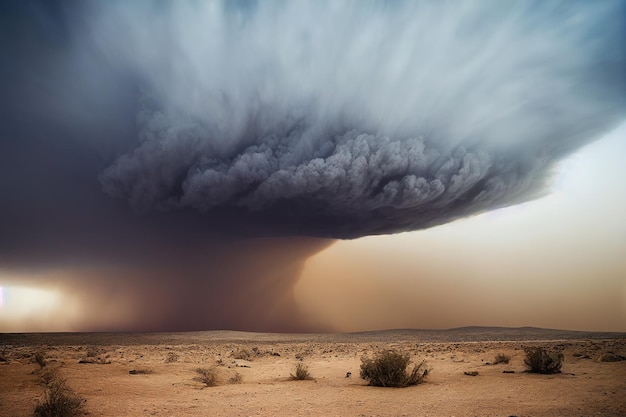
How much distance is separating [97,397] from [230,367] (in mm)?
10170

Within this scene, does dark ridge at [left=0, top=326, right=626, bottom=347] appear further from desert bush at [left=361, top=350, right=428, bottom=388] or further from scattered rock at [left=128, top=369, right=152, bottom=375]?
desert bush at [left=361, top=350, right=428, bottom=388]

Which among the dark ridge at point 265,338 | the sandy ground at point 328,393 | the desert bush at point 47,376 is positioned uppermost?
the desert bush at point 47,376

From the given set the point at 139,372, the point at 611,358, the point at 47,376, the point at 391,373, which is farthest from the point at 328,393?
the point at 611,358

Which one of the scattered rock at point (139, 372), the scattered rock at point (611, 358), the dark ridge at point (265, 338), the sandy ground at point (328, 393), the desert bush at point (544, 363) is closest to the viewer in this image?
the sandy ground at point (328, 393)

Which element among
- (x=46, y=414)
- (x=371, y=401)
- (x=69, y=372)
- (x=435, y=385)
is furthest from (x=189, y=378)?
(x=435, y=385)

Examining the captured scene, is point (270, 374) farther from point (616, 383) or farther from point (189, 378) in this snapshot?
point (616, 383)

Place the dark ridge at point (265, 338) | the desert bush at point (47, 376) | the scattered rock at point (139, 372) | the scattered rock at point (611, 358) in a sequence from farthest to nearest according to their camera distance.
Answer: the dark ridge at point (265, 338) < the scattered rock at point (611, 358) < the scattered rock at point (139, 372) < the desert bush at point (47, 376)

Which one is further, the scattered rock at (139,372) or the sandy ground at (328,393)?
the scattered rock at (139,372)

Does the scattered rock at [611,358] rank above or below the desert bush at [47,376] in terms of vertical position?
below

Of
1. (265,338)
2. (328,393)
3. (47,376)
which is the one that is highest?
(47,376)

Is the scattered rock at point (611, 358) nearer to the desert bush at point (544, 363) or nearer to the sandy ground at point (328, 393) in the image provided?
the sandy ground at point (328, 393)

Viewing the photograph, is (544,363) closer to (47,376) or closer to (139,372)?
(139,372)

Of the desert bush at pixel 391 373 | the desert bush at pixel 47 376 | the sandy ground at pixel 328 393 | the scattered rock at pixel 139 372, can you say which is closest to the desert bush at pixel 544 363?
the sandy ground at pixel 328 393

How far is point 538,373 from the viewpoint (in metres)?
16.6
